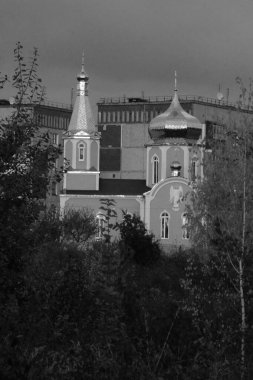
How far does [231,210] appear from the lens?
2398cm

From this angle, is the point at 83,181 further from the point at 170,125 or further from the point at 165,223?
the point at 170,125

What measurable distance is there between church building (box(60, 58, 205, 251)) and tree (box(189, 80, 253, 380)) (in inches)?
667

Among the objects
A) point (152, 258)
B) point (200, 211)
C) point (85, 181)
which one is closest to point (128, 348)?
point (200, 211)

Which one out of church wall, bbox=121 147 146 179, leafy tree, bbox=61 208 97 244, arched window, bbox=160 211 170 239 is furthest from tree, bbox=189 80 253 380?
church wall, bbox=121 147 146 179

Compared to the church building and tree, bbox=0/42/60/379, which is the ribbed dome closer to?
the church building

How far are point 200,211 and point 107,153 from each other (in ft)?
125

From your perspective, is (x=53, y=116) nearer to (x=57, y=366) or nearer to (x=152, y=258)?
(x=152, y=258)

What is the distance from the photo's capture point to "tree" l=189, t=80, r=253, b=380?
19.3 metres

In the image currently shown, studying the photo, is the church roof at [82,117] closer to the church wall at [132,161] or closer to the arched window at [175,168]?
the arched window at [175,168]

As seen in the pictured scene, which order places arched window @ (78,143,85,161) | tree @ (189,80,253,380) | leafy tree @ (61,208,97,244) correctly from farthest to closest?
arched window @ (78,143,85,161) → leafy tree @ (61,208,97,244) → tree @ (189,80,253,380)

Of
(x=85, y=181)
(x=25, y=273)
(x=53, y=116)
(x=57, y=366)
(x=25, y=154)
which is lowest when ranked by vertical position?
(x=57, y=366)

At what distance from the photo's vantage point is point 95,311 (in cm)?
1362

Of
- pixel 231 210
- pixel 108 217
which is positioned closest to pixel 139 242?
pixel 231 210

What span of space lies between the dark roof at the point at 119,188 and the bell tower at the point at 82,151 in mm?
298
